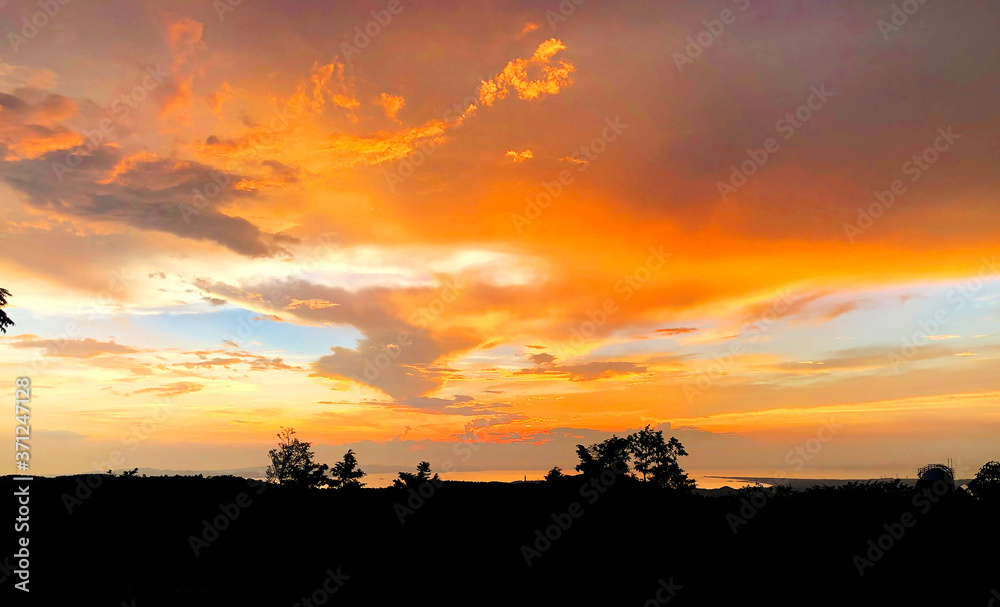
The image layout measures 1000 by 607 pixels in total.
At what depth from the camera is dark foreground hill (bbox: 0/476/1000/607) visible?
3177 centimetres

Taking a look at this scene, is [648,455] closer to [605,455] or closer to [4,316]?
[605,455]

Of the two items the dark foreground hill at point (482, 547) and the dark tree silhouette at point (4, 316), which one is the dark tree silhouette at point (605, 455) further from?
the dark tree silhouette at point (4, 316)

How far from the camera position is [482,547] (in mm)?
39031

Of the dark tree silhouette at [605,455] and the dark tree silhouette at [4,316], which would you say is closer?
the dark tree silhouette at [4,316]

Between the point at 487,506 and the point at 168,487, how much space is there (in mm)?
21404

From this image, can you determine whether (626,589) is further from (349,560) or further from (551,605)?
(349,560)

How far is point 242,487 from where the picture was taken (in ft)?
148

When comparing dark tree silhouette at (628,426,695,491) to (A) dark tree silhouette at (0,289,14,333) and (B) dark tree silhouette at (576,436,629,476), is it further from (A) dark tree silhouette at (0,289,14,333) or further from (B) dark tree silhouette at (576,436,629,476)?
(A) dark tree silhouette at (0,289,14,333)

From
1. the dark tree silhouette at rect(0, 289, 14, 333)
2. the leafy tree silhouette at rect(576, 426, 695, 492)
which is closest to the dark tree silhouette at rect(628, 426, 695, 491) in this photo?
the leafy tree silhouette at rect(576, 426, 695, 492)

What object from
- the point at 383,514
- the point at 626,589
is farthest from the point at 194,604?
the point at 626,589

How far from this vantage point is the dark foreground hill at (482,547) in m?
31.8

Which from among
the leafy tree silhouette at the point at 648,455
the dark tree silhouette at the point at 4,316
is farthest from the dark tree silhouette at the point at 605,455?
the dark tree silhouette at the point at 4,316

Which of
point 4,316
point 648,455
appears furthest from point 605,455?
point 4,316

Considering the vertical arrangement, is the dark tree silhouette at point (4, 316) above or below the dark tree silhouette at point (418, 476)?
above
